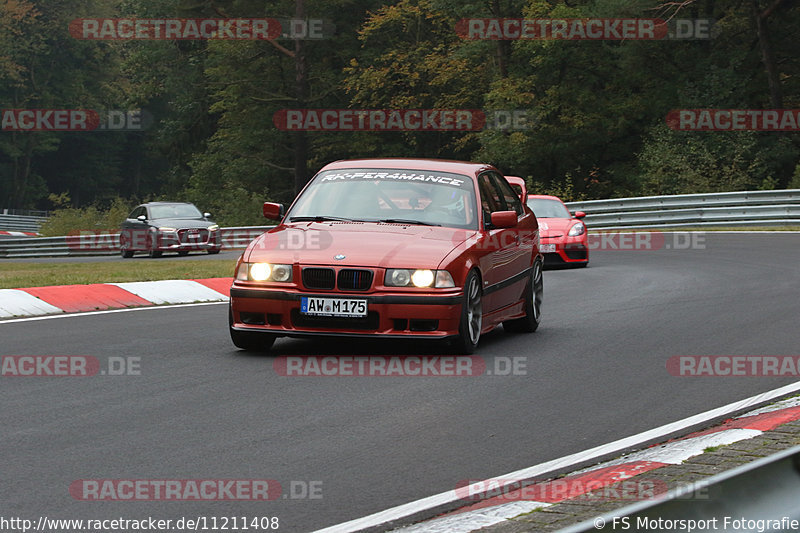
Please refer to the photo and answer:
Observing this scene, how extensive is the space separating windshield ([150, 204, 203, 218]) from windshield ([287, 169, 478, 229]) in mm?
22427

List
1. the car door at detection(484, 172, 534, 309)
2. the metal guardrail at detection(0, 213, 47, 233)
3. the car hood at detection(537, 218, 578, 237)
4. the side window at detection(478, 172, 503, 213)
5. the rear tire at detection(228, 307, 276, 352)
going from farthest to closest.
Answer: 1. the metal guardrail at detection(0, 213, 47, 233)
2. the car hood at detection(537, 218, 578, 237)
3. the side window at detection(478, 172, 503, 213)
4. the car door at detection(484, 172, 534, 309)
5. the rear tire at detection(228, 307, 276, 352)

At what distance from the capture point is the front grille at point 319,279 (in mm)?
9102

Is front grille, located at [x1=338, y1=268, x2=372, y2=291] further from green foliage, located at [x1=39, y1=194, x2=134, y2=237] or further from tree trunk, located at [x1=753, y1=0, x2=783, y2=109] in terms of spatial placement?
green foliage, located at [x1=39, y1=194, x2=134, y2=237]

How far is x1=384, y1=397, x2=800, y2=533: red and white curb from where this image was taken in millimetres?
4719

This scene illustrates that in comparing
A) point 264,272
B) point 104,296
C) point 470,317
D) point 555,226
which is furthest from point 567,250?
point 264,272

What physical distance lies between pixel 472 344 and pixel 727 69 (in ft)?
112

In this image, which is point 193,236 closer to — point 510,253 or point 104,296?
point 104,296

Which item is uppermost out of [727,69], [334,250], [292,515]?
[727,69]

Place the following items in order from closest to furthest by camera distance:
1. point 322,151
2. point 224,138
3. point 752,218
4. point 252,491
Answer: point 252,491
point 752,218
point 322,151
point 224,138

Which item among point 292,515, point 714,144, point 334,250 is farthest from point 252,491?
point 714,144

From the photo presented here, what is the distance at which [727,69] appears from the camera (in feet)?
135

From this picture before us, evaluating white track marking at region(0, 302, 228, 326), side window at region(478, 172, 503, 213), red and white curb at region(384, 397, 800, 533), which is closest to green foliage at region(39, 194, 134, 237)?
white track marking at region(0, 302, 228, 326)

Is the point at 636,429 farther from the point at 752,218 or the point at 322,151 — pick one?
the point at 322,151

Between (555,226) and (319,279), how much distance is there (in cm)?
1250
